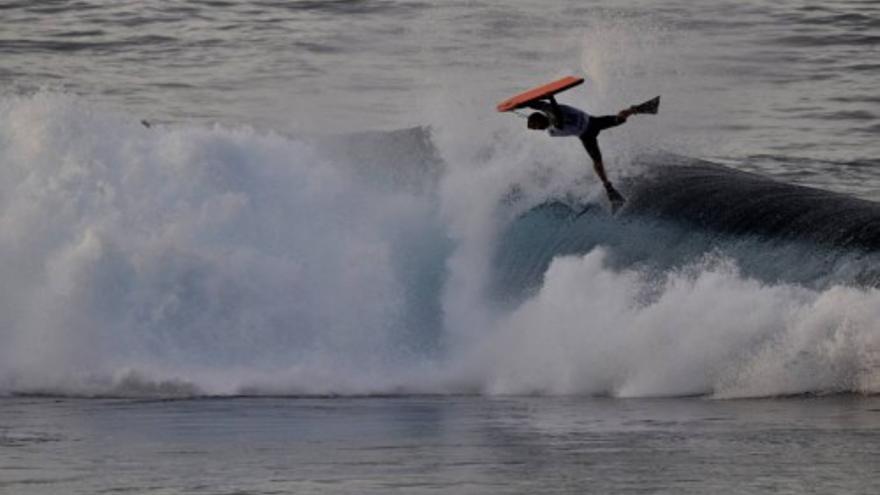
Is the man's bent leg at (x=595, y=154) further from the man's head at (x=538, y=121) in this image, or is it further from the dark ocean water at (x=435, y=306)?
the dark ocean water at (x=435, y=306)

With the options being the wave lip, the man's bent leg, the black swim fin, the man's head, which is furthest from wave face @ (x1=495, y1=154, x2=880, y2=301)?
the man's head

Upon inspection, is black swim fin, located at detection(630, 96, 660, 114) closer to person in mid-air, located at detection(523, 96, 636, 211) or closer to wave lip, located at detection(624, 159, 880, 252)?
person in mid-air, located at detection(523, 96, 636, 211)

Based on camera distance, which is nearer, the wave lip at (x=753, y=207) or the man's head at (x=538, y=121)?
the man's head at (x=538, y=121)

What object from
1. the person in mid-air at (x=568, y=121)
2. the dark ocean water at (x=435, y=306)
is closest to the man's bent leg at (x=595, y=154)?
the person in mid-air at (x=568, y=121)

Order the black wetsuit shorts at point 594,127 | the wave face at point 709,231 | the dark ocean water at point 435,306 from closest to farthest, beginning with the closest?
1. the dark ocean water at point 435,306
2. the black wetsuit shorts at point 594,127
3. the wave face at point 709,231

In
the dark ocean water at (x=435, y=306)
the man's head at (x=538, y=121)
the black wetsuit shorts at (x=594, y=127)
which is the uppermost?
the man's head at (x=538, y=121)

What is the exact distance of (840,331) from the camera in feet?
61.4

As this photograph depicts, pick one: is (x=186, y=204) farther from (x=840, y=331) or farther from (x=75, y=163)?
(x=840, y=331)

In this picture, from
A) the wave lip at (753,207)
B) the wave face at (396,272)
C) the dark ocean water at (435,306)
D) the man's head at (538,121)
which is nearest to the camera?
the dark ocean water at (435,306)

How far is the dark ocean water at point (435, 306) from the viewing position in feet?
49.3

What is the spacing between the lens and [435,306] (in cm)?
2300

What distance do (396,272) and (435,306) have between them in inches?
26.0

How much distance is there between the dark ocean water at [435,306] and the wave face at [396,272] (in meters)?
0.03

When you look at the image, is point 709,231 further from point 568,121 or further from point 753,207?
point 568,121
